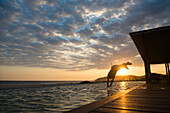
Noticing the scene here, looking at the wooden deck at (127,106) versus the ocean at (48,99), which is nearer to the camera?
the wooden deck at (127,106)

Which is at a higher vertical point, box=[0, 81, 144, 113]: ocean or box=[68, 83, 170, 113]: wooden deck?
box=[68, 83, 170, 113]: wooden deck

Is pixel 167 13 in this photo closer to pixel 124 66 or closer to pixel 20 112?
pixel 124 66

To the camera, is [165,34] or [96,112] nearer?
[96,112]

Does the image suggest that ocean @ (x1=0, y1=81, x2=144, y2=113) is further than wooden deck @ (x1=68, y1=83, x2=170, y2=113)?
Yes

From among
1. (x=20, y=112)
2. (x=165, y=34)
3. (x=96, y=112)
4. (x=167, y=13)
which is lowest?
(x=20, y=112)

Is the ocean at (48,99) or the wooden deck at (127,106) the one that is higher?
the wooden deck at (127,106)

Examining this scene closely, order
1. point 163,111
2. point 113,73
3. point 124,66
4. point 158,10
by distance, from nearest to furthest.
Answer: point 163,111 → point 158,10 → point 124,66 → point 113,73

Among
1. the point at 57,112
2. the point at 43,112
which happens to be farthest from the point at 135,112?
the point at 43,112

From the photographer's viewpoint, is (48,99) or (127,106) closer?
(127,106)

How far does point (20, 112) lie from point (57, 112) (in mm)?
1465

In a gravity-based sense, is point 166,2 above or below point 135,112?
above

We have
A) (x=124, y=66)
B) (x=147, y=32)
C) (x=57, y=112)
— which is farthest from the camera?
(x=124, y=66)

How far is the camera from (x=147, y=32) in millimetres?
6449

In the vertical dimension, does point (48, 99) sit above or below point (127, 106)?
below
